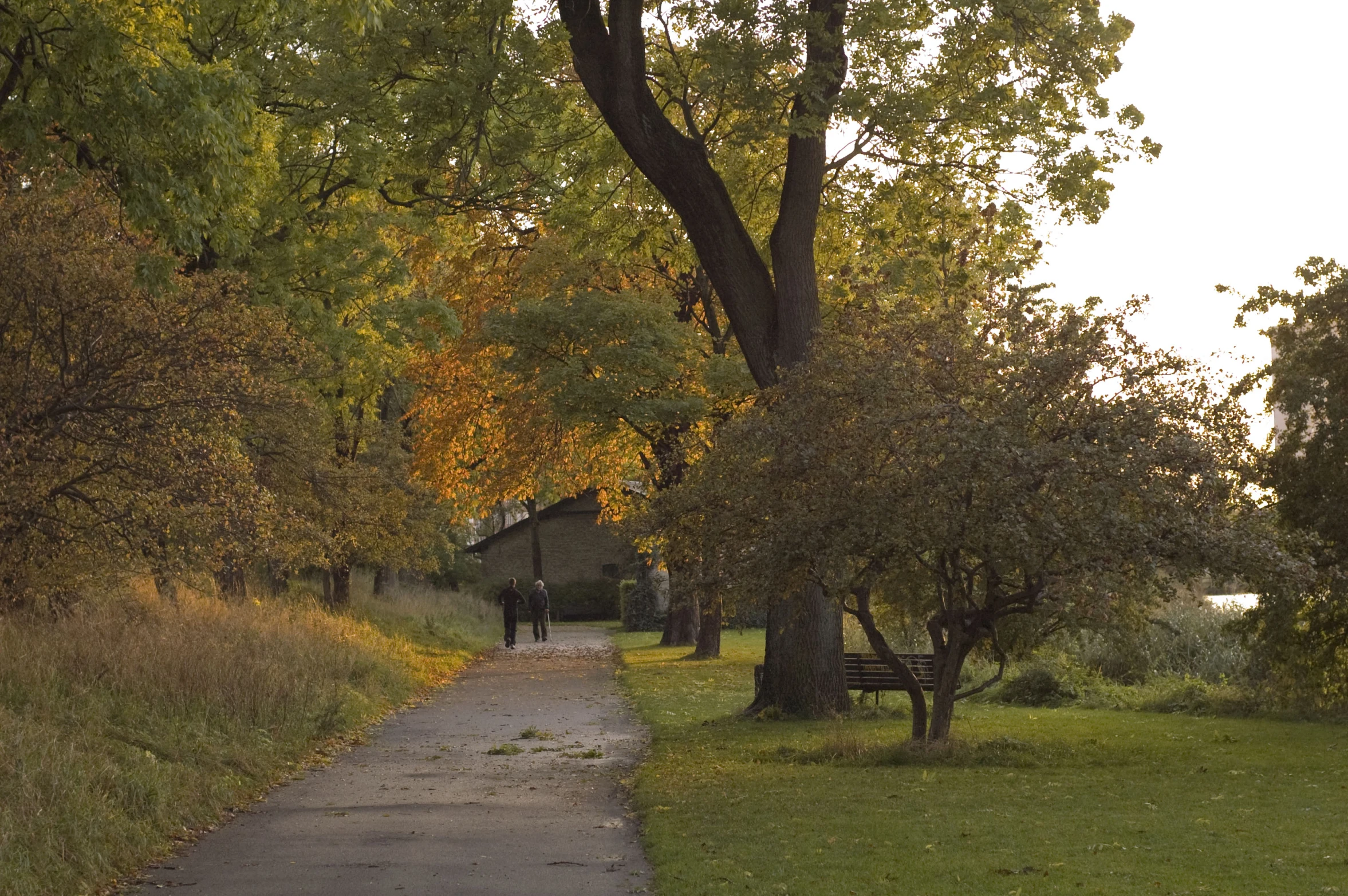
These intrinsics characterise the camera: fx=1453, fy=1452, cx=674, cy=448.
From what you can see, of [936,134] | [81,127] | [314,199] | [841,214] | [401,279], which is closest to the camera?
[81,127]

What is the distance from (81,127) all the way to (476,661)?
22.1 metres

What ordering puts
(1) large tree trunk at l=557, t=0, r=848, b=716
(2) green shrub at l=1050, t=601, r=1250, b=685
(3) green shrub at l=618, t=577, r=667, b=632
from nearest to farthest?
(1) large tree trunk at l=557, t=0, r=848, b=716
(2) green shrub at l=1050, t=601, r=1250, b=685
(3) green shrub at l=618, t=577, r=667, b=632

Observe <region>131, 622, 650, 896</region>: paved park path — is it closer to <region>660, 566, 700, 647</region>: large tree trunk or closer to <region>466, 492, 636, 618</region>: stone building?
<region>660, 566, 700, 647</region>: large tree trunk

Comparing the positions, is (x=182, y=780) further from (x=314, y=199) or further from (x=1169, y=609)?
(x=1169, y=609)

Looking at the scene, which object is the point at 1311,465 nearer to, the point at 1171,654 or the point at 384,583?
the point at 1171,654

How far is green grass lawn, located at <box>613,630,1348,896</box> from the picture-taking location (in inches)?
347

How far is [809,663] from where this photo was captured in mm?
18844

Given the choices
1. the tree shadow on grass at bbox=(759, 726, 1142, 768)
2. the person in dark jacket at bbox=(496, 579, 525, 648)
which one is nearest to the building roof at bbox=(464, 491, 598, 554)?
the person in dark jacket at bbox=(496, 579, 525, 648)

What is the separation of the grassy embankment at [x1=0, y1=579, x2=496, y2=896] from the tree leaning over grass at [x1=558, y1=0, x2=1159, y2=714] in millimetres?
6121

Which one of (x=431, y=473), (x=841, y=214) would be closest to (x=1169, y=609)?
(x=841, y=214)

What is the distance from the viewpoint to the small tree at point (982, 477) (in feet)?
41.3

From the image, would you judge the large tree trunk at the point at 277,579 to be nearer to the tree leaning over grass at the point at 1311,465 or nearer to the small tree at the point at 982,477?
the small tree at the point at 982,477

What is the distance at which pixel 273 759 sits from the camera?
45.5 feet

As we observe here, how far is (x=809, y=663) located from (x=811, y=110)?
22.9ft
